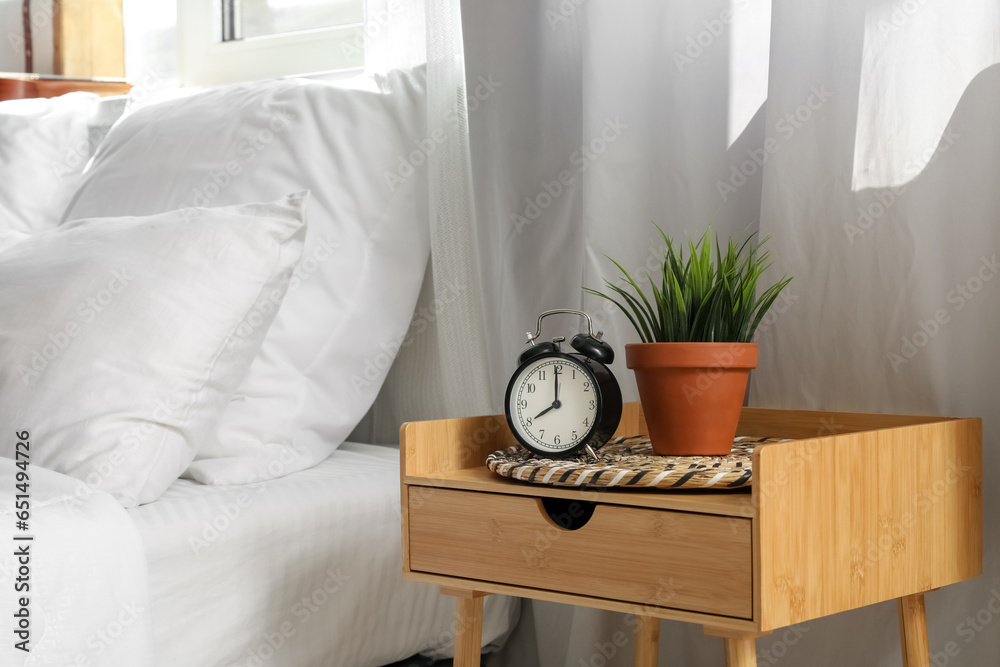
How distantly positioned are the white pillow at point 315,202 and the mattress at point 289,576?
0.10 meters

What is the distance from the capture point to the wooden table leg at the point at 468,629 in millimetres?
941

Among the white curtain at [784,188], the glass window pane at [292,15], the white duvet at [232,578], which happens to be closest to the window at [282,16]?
the glass window pane at [292,15]

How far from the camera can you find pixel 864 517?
766 millimetres

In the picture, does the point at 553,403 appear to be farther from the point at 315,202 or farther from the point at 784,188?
the point at 315,202

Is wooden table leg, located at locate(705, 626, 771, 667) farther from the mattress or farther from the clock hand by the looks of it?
the mattress

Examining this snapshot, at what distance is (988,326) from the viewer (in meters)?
0.95

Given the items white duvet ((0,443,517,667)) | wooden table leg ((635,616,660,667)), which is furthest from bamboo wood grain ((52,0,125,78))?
wooden table leg ((635,616,660,667))

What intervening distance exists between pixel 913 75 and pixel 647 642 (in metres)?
0.68

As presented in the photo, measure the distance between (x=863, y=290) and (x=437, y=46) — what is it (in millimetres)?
677

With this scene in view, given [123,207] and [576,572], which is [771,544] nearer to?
[576,572]

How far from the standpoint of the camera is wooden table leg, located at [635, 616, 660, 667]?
1079 mm

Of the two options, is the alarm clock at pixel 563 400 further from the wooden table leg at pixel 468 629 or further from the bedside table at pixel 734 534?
the wooden table leg at pixel 468 629

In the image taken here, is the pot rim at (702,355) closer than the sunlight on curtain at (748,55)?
Yes

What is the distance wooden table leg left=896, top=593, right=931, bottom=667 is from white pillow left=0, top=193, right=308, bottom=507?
0.72 meters
